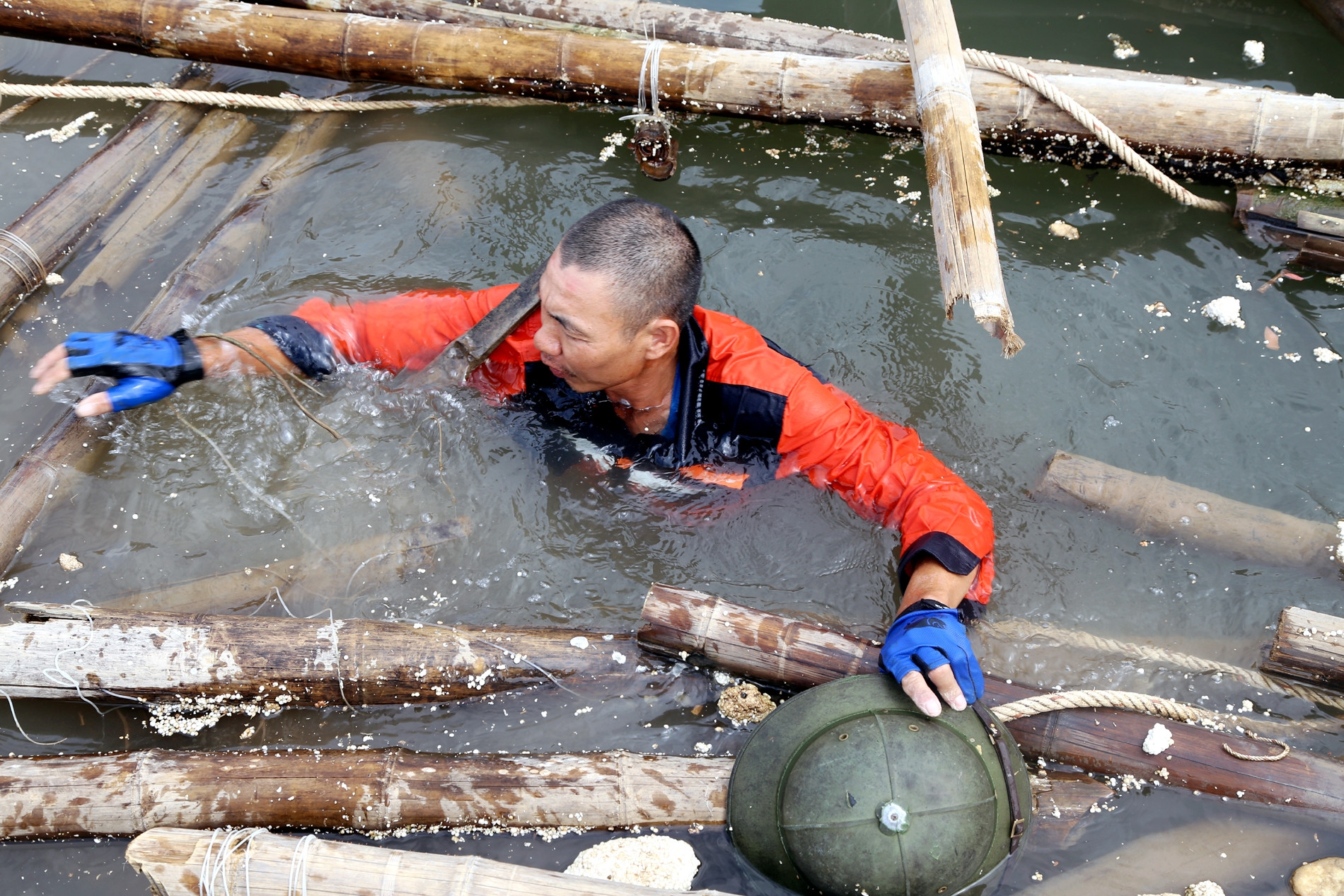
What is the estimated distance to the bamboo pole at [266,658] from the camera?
3.08 meters

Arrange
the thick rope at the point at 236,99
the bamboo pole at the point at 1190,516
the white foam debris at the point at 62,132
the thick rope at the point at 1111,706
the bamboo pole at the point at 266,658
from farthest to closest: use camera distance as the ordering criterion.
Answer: the white foam debris at the point at 62,132 < the thick rope at the point at 236,99 < the bamboo pole at the point at 1190,516 < the bamboo pole at the point at 266,658 < the thick rope at the point at 1111,706

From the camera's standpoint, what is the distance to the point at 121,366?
344 centimetres

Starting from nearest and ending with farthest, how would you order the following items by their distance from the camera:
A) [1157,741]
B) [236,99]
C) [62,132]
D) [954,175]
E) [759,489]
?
1. [1157,741]
2. [954,175]
3. [759,489]
4. [236,99]
5. [62,132]

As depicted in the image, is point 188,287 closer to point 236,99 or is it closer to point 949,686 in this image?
point 236,99

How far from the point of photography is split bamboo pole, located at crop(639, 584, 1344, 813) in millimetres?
2959

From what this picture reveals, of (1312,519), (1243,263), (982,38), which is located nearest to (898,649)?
(1312,519)

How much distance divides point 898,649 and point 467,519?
2290 millimetres

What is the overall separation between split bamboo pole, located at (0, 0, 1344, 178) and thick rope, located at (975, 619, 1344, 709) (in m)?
2.96

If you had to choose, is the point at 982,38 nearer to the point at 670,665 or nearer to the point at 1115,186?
the point at 1115,186

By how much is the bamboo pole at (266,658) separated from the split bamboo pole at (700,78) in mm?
3512

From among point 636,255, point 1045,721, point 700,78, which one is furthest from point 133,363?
point 1045,721

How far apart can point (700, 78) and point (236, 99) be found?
3.01m

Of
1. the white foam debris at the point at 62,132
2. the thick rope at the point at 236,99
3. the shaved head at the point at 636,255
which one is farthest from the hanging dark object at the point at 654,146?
the white foam debris at the point at 62,132

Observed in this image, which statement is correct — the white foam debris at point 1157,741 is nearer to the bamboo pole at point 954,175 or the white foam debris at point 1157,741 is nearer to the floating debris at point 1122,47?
the bamboo pole at point 954,175
